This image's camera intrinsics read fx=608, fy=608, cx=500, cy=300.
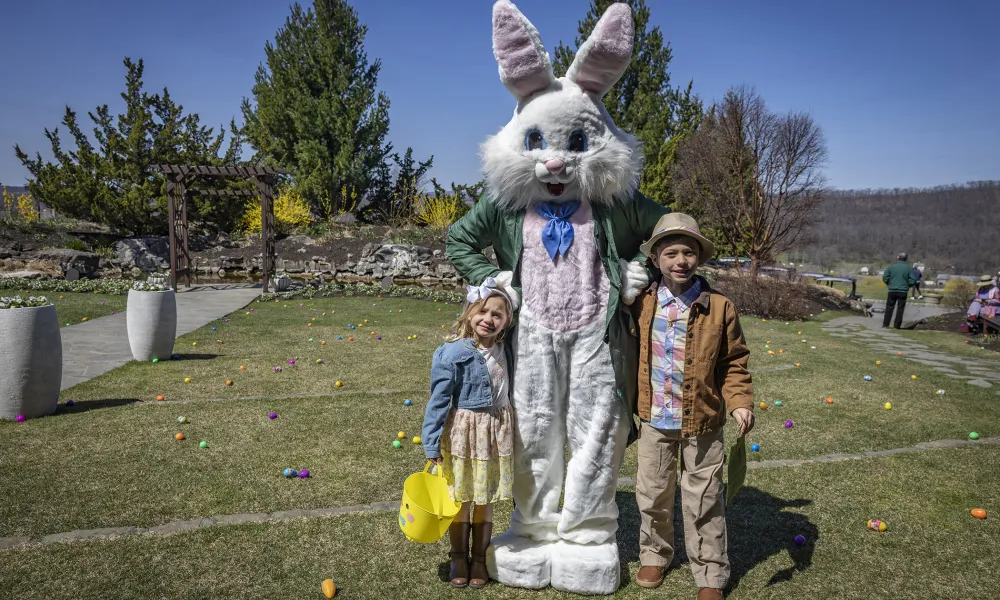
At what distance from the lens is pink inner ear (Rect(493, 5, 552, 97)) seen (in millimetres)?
2865

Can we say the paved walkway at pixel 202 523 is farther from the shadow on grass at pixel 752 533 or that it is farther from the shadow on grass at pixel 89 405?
the shadow on grass at pixel 89 405

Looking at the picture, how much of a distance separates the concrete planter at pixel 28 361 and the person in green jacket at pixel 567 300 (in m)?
4.22

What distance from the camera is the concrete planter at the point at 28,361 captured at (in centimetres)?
494

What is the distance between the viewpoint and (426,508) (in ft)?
9.05

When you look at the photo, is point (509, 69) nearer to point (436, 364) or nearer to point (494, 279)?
point (494, 279)

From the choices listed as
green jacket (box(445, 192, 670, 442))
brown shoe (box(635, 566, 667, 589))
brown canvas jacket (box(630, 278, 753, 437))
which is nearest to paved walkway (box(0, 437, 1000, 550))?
brown shoe (box(635, 566, 667, 589))

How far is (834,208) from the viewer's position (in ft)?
231

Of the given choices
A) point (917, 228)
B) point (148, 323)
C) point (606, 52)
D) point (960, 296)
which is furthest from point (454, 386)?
point (917, 228)

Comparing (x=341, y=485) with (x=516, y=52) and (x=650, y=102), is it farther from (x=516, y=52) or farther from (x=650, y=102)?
(x=650, y=102)

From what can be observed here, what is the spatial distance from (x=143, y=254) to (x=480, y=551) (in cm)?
1893

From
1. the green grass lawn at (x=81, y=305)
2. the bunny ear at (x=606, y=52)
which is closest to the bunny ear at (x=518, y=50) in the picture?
the bunny ear at (x=606, y=52)

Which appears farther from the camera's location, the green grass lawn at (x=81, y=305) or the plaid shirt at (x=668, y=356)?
the green grass lawn at (x=81, y=305)

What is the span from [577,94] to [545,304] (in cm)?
104

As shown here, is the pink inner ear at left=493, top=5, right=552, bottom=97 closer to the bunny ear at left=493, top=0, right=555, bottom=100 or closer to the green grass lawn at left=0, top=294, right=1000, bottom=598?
the bunny ear at left=493, top=0, right=555, bottom=100
